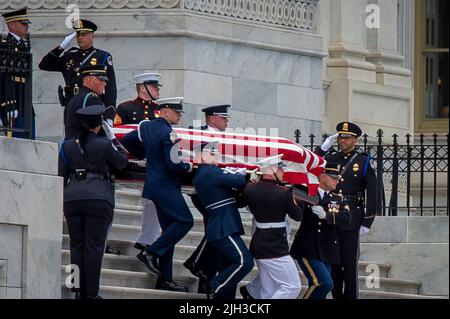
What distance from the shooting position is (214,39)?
94.4 ft

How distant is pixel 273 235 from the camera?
2359cm

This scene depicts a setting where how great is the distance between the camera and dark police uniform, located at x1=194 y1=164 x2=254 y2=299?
2345 centimetres

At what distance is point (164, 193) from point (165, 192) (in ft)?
0.04

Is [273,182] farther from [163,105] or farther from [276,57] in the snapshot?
[276,57]

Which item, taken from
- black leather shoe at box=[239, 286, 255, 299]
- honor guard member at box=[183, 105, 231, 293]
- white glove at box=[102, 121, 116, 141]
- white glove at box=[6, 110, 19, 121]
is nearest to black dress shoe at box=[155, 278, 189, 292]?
honor guard member at box=[183, 105, 231, 293]

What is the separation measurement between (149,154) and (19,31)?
232cm

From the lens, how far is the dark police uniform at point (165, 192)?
23719mm

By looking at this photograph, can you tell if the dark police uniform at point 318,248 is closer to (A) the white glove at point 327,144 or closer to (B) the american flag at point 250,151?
(B) the american flag at point 250,151

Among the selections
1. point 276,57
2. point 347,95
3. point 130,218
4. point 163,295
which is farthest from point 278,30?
point 163,295

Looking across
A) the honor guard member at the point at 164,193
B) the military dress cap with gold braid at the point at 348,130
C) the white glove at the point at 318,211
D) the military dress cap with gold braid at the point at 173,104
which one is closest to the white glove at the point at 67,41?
the military dress cap with gold braid at the point at 173,104

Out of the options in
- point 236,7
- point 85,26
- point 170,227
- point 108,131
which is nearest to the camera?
point 108,131

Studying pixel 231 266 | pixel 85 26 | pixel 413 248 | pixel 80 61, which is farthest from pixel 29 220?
pixel 413 248

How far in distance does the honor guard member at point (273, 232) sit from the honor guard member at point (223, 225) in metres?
0.15

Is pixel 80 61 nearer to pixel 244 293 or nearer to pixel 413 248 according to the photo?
pixel 244 293
